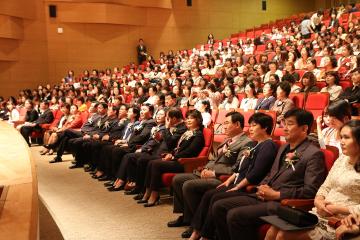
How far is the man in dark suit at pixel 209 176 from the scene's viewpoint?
2.90 metres

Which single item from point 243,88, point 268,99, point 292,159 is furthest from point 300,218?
point 243,88

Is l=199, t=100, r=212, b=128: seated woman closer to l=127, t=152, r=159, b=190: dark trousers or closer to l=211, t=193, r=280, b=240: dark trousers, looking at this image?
l=127, t=152, r=159, b=190: dark trousers

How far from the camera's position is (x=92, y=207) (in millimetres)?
3670

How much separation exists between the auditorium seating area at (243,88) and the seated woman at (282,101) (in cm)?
1

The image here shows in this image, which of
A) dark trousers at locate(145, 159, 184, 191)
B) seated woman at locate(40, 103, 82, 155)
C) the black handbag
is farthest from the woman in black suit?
seated woman at locate(40, 103, 82, 155)

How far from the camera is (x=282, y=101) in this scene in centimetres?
477

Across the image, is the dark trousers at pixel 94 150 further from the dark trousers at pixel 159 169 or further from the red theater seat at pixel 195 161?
the red theater seat at pixel 195 161

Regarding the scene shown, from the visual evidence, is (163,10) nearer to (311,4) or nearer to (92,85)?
(92,85)

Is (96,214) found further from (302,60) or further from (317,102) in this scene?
(302,60)

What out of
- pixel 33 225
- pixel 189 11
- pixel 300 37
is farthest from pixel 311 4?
pixel 33 225

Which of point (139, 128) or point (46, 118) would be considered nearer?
point (139, 128)

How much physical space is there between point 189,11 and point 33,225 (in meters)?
13.9

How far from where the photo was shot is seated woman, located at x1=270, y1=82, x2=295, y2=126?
15.1ft

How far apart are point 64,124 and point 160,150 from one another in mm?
3434
